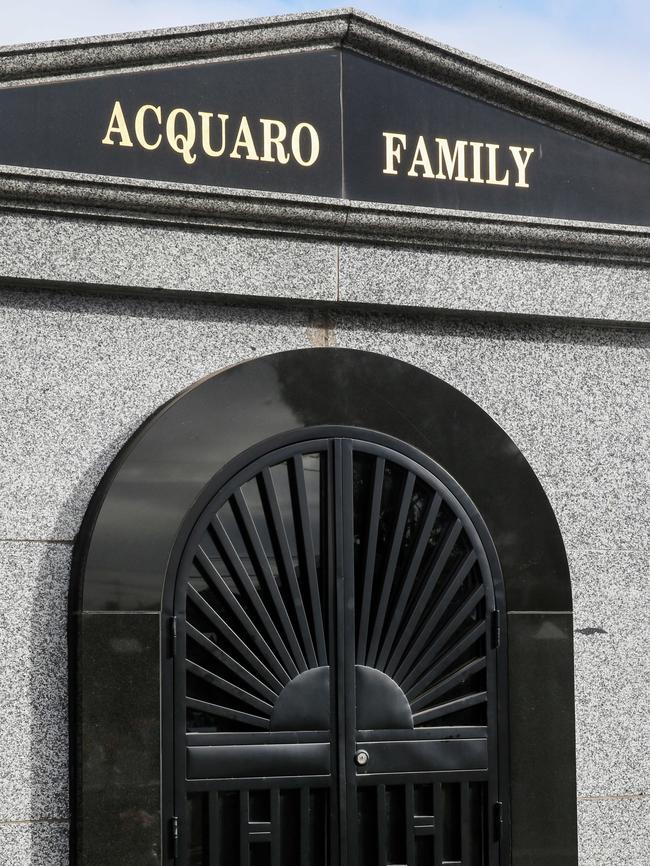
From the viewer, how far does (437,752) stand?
6.12m

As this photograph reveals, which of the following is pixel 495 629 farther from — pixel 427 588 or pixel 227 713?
pixel 227 713

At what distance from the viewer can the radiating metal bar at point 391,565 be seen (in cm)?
616

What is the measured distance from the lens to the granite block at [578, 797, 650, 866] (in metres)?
6.49

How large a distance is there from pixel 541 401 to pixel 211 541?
2009mm

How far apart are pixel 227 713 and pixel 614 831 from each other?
87.9 inches

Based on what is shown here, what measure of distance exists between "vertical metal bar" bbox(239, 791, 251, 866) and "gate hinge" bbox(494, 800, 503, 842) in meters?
1.25

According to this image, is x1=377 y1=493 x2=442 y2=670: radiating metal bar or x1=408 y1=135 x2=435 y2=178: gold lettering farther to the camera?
x1=408 y1=135 x2=435 y2=178: gold lettering

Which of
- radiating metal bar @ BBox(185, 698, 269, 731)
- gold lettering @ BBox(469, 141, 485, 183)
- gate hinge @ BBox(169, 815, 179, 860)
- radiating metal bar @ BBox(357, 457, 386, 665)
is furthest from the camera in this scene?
gold lettering @ BBox(469, 141, 485, 183)

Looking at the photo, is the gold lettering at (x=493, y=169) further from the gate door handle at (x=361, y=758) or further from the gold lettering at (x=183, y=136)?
the gate door handle at (x=361, y=758)

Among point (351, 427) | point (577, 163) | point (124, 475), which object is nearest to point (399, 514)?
point (351, 427)

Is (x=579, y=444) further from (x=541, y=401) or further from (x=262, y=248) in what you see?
(x=262, y=248)

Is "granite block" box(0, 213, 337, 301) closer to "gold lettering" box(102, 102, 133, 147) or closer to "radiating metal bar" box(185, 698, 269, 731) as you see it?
"gold lettering" box(102, 102, 133, 147)

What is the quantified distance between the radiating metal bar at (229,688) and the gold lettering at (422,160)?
282 cm

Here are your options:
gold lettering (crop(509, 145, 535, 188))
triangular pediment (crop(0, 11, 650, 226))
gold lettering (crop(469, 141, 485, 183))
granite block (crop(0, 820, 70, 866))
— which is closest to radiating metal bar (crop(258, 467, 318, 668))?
granite block (crop(0, 820, 70, 866))
